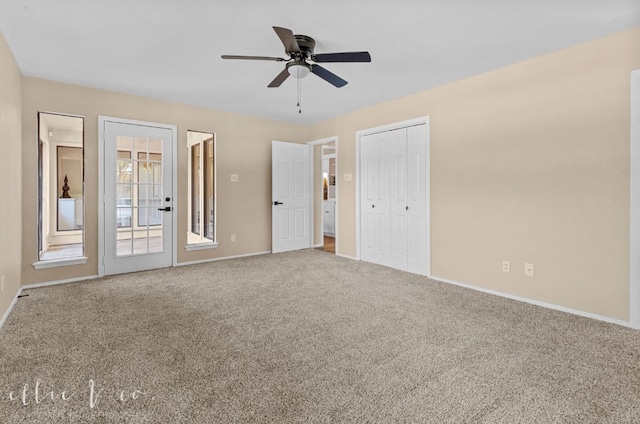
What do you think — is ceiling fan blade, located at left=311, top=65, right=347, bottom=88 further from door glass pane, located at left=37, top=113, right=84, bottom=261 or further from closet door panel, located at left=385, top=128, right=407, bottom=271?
door glass pane, located at left=37, top=113, right=84, bottom=261

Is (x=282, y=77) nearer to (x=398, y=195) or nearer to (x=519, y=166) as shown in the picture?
(x=398, y=195)

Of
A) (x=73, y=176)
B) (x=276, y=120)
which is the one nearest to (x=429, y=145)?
(x=276, y=120)

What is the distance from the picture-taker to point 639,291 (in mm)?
2646

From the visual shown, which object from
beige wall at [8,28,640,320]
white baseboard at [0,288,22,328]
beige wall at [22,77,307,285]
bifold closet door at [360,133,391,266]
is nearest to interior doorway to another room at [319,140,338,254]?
beige wall at [22,77,307,285]

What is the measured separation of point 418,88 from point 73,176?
295 inches

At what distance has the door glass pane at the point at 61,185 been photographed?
6.03m

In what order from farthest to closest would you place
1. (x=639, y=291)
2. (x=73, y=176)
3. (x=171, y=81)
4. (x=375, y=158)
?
(x=73, y=176) < (x=375, y=158) < (x=171, y=81) < (x=639, y=291)

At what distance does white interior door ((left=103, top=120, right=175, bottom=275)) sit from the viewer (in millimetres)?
4305

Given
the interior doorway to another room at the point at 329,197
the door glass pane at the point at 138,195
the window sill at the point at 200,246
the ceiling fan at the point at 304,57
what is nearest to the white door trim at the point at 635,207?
the ceiling fan at the point at 304,57

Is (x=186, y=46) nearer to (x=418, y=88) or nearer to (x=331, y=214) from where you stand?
(x=418, y=88)

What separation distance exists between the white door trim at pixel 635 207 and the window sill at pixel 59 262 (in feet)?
18.8

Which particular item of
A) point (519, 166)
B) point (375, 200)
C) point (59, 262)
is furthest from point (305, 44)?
point (59, 262)

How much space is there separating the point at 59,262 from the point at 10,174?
1.32m

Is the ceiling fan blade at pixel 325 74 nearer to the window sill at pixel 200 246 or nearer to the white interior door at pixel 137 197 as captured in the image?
the white interior door at pixel 137 197
